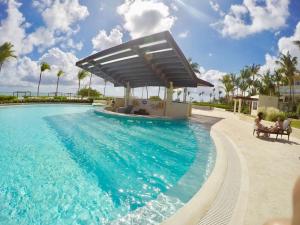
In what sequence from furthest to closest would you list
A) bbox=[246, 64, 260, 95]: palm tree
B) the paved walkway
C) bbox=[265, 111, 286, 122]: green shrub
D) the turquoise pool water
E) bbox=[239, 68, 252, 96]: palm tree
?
bbox=[239, 68, 252, 96]: palm tree, bbox=[246, 64, 260, 95]: palm tree, bbox=[265, 111, 286, 122]: green shrub, the turquoise pool water, the paved walkway

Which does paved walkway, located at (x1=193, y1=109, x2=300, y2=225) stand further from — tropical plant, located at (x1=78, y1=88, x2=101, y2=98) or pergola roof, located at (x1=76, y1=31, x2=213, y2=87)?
tropical plant, located at (x1=78, y1=88, x2=101, y2=98)

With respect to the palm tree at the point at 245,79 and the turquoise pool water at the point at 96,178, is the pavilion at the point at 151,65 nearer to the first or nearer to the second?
the turquoise pool water at the point at 96,178

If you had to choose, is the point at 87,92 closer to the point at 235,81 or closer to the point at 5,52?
the point at 5,52

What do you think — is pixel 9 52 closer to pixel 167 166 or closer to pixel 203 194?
pixel 167 166

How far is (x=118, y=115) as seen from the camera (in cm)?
1881

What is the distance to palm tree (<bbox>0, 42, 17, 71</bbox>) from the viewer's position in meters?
31.2

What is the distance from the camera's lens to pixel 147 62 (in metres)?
17.8

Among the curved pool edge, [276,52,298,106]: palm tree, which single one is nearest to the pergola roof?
the curved pool edge

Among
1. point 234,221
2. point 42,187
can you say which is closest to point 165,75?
point 42,187

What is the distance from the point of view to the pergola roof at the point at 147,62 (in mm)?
14412

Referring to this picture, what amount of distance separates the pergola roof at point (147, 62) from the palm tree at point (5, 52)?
14712 millimetres

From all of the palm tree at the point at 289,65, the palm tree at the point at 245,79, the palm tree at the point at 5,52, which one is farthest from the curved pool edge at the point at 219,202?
the palm tree at the point at 245,79

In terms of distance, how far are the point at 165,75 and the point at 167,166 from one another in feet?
49.4

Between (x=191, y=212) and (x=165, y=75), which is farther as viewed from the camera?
(x=165, y=75)
